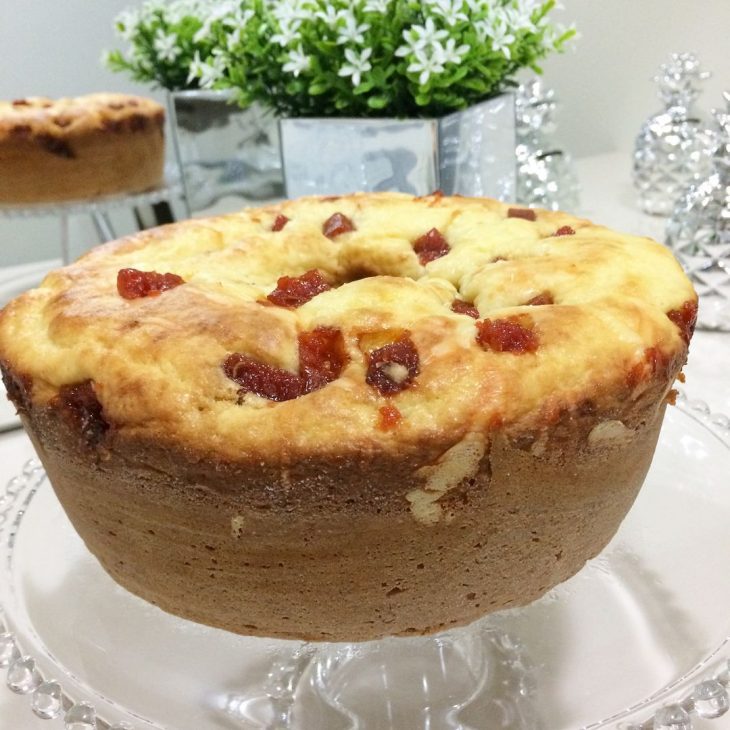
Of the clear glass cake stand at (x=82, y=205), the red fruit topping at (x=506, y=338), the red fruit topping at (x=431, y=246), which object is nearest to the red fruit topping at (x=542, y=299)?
the red fruit topping at (x=506, y=338)

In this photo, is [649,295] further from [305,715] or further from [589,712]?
[305,715]

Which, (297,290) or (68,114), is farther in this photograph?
(68,114)

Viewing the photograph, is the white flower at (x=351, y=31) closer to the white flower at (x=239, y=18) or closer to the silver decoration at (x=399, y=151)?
Answer: the silver decoration at (x=399, y=151)

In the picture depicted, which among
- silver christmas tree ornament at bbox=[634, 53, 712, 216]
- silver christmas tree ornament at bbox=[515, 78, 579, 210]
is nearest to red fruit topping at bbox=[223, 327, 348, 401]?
silver christmas tree ornament at bbox=[515, 78, 579, 210]

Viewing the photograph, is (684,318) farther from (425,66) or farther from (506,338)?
(425,66)

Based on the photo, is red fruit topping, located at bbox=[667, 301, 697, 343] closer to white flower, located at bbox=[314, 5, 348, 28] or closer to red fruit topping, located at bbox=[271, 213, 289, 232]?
red fruit topping, located at bbox=[271, 213, 289, 232]

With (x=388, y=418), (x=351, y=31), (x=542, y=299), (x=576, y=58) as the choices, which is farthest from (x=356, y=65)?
(x=576, y=58)
